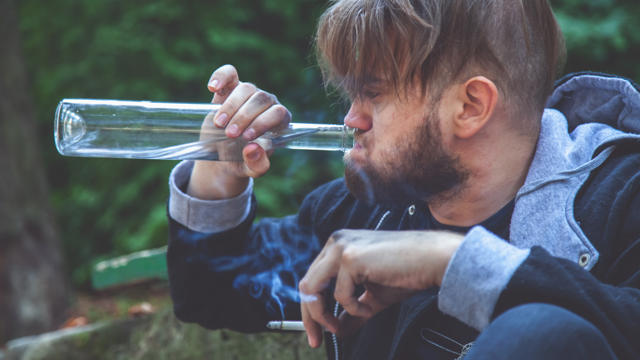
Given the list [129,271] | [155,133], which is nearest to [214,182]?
[155,133]

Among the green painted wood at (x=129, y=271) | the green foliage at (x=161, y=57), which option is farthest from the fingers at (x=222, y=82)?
the green foliage at (x=161, y=57)

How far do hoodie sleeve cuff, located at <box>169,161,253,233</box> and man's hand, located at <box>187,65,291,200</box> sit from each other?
1.2 inches

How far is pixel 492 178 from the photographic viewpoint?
200 centimetres

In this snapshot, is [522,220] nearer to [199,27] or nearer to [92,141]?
[92,141]

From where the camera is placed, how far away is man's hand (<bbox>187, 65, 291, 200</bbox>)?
205cm

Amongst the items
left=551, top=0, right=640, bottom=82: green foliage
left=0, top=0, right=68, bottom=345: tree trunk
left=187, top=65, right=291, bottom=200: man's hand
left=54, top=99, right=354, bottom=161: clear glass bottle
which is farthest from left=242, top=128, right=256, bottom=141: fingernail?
left=0, top=0, right=68, bottom=345: tree trunk

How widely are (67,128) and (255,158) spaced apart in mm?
635

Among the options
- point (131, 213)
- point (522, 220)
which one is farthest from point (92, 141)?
point (131, 213)

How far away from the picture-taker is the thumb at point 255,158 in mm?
2121

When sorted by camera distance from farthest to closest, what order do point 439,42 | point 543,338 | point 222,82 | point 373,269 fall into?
point 222,82, point 439,42, point 373,269, point 543,338

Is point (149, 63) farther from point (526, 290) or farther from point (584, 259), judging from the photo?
point (526, 290)

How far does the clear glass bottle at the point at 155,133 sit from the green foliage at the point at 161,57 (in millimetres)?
2180

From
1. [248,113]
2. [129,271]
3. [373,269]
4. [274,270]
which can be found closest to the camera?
[373,269]

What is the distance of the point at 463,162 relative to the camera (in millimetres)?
1992
